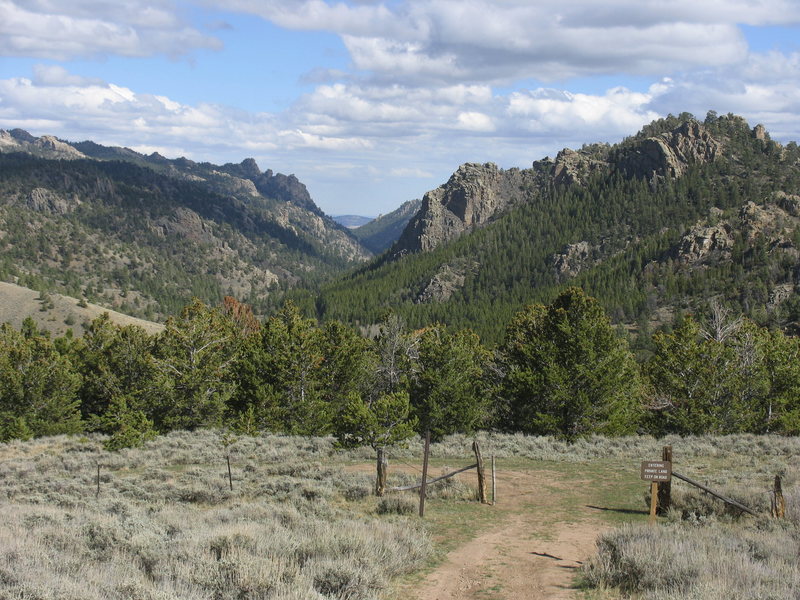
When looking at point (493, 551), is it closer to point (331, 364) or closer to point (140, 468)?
point (140, 468)

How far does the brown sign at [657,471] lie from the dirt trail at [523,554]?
216cm

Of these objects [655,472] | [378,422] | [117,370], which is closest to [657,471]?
[655,472]

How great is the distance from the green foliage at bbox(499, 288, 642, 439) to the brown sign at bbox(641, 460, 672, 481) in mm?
18047

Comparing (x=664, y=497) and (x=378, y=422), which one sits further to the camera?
(x=378, y=422)

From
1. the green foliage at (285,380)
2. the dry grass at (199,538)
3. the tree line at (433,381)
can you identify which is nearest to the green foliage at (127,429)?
the tree line at (433,381)

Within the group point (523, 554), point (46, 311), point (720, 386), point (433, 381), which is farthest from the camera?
point (46, 311)

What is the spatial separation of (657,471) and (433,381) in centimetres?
2462

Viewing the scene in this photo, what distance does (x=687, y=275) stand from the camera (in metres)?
152

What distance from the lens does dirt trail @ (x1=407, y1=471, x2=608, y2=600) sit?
11.5m

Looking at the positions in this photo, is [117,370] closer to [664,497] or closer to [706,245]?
[664,497]

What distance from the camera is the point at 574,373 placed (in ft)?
A: 110

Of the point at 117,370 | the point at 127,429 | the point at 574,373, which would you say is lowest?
the point at 127,429

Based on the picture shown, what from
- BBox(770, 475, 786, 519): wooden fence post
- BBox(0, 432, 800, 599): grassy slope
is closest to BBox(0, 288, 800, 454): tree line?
BBox(0, 432, 800, 599): grassy slope

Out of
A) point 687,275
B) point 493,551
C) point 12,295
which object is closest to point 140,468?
point 493,551
